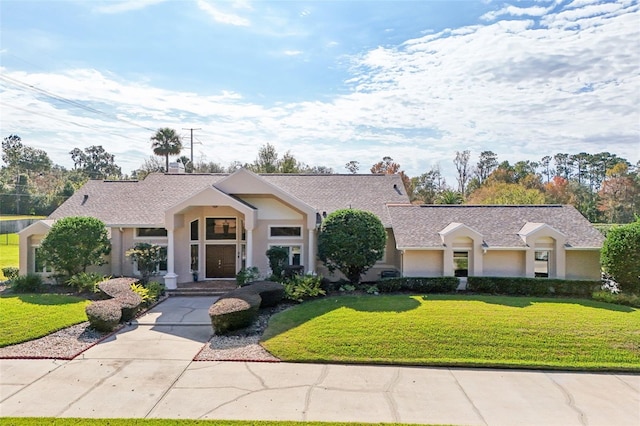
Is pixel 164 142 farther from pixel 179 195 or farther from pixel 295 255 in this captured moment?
pixel 295 255

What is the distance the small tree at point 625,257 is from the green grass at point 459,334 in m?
1.99

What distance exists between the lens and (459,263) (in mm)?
18688

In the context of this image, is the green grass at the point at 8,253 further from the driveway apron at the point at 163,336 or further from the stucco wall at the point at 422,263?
Answer: the stucco wall at the point at 422,263

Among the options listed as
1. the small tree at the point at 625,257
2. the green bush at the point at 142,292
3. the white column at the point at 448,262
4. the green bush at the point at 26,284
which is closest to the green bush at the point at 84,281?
the green bush at the point at 26,284

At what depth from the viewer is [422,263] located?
1856 centimetres

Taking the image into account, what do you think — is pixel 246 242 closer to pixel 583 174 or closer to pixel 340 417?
pixel 340 417

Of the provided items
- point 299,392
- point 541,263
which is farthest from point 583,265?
point 299,392

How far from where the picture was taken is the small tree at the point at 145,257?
57.6 feet

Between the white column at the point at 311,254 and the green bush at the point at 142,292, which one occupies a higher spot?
the white column at the point at 311,254

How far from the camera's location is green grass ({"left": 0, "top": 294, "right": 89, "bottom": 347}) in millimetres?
12141

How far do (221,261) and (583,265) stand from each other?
1829cm

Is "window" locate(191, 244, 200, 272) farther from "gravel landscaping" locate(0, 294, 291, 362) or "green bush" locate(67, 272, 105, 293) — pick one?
"gravel landscaping" locate(0, 294, 291, 362)

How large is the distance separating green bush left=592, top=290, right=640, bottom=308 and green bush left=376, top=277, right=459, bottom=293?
596cm

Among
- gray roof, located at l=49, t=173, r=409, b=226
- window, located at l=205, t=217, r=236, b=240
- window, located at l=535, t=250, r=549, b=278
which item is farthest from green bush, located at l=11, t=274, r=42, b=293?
window, located at l=535, t=250, r=549, b=278
